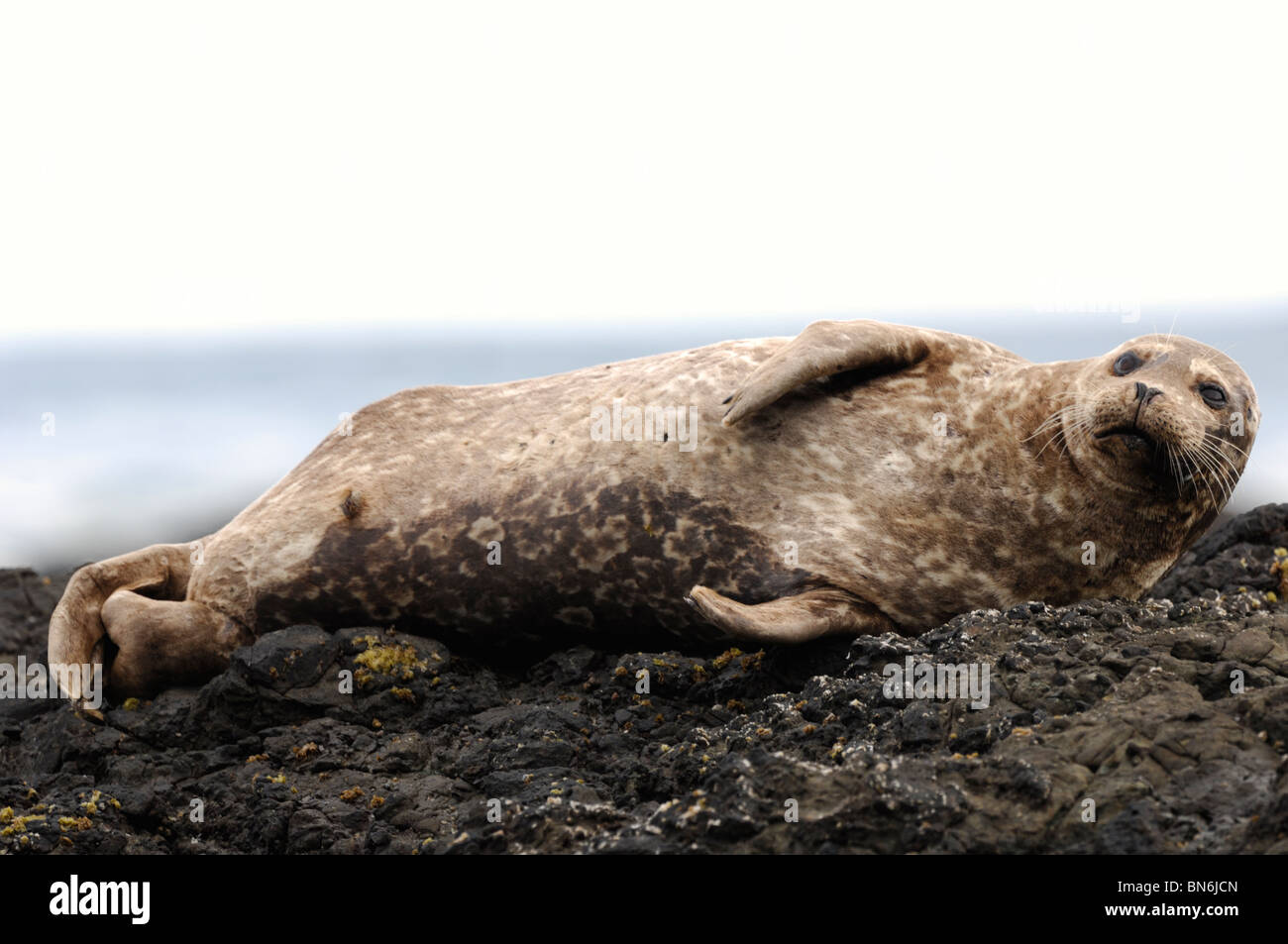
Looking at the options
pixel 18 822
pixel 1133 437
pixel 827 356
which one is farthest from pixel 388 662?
pixel 1133 437

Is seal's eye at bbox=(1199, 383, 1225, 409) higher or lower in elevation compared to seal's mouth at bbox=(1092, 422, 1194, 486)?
higher

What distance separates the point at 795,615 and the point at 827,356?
1.24 metres

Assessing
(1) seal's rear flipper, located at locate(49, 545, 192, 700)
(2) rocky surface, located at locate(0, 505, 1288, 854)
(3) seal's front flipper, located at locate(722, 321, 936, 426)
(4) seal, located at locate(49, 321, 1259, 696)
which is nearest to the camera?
(2) rocky surface, located at locate(0, 505, 1288, 854)

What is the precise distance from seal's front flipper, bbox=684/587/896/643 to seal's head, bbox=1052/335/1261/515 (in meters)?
1.16

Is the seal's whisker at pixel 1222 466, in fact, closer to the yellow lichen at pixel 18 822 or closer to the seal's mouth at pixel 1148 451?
the seal's mouth at pixel 1148 451

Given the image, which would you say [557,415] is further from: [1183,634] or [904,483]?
[1183,634]

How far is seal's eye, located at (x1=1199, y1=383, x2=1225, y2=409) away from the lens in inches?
212

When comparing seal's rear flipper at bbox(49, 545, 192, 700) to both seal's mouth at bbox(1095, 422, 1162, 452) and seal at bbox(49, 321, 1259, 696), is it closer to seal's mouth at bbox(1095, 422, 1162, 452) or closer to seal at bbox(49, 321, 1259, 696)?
seal at bbox(49, 321, 1259, 696)

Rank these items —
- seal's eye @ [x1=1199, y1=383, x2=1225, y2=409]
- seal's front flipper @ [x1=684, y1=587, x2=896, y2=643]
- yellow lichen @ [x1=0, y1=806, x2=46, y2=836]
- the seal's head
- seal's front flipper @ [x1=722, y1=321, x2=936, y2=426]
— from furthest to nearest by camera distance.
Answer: seal's front flipper @ [x1=722, y1=321, x2=936, y2=426], seal's eye @ [x1=1199, y1=383, x2=1225, y2=409], the seal's head, seal's front flipper @ [x1=684, y1=587, x2=896, y2=643], yellow lichen @ [x1=0, y1=806, x2=46, y2=836]

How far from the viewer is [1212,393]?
17.7ft

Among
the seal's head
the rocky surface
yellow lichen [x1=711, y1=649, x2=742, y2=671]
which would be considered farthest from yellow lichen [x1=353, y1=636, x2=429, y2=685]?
the seal's head

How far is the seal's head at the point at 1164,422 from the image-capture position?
5227 mm
